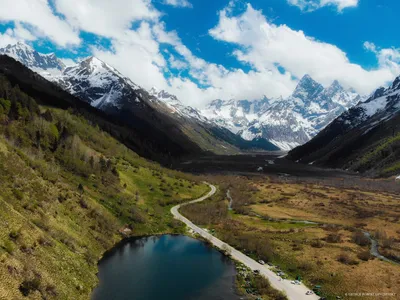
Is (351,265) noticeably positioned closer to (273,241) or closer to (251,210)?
(273,241)

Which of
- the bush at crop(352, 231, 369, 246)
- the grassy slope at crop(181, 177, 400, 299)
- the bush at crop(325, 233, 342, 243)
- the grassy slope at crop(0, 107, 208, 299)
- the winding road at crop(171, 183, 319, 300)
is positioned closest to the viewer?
the grassy slope at crop(0, 107, 208, 299)

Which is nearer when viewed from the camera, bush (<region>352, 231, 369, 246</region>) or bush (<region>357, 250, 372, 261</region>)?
bush (<region>357, 250, 372, 261</region>)

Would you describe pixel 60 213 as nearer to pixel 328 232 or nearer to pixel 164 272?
pixel 164 272

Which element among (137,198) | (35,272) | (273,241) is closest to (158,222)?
(137,198)

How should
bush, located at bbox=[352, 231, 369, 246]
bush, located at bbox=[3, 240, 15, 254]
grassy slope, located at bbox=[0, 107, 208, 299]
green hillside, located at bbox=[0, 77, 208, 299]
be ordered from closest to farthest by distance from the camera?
1. bush, located at bbox=[3, 240, 15, 254]
2. grassy slope, located at bbox=[0, 107, 208, 299]
3. green hillside, located at bbox=[0, 77, 208, 299]
4. bush, located at bbox=[352, 231, 369, 246]

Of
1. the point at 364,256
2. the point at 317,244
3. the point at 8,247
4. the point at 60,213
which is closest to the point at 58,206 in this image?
the point at 60,213

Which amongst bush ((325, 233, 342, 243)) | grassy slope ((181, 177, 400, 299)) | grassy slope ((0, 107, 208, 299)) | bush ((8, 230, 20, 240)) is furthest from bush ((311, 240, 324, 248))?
bush ((8, 230, 20, 240))

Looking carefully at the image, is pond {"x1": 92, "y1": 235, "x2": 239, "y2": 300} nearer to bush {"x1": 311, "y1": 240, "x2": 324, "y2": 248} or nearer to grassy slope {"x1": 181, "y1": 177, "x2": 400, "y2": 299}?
grassy slope {"x1": 181, "y1": 177, "x2": 400, "y2": 299}

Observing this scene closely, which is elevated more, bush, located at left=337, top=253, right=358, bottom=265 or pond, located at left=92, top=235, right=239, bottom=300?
bush, located at left=337, top=253, right=358, bottom=265
